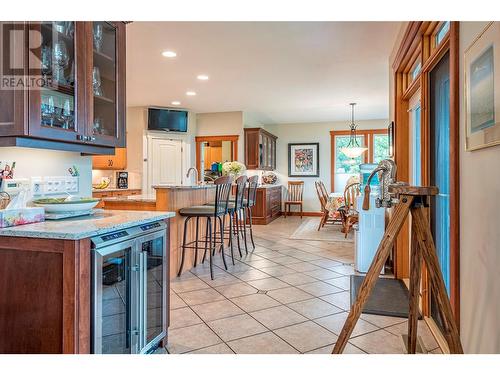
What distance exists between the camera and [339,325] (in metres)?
2.57

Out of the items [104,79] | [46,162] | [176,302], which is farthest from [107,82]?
[176,302]

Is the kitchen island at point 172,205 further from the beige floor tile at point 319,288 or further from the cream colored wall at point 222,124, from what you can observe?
the cream colored wall at point 222,124

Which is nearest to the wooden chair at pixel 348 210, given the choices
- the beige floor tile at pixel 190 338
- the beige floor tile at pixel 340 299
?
the beige floor tile at pixel 340 299

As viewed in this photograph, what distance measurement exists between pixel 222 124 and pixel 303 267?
443cm

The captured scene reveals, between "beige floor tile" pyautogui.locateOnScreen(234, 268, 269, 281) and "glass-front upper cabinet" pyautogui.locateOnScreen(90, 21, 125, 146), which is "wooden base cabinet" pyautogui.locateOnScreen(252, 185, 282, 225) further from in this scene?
"glass-front upper cabinet" pyautogui.locateOnScreen(90, 21, 125, 146)

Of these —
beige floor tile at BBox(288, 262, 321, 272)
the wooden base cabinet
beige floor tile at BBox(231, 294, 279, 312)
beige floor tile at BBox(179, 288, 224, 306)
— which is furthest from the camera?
the wooden base cabinet

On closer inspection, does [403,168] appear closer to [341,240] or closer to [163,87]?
[341,240]

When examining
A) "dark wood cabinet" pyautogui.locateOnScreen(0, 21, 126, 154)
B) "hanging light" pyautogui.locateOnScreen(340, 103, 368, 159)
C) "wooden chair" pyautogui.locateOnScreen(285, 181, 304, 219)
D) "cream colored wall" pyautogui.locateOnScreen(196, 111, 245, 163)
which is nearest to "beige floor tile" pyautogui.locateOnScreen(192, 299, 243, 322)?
"dark wood cabinet" pyautogui.locateOnScreen(0, 21, 126, 154)

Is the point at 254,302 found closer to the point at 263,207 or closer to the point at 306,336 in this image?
the point at 306,336

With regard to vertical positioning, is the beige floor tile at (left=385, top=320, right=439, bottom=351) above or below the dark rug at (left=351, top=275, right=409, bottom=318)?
below

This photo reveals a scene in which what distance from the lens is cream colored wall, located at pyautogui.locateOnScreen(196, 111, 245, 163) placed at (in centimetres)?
759

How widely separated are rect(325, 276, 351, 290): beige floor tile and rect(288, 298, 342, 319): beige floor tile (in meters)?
0.49

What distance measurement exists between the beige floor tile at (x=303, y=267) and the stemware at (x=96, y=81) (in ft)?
9.36
